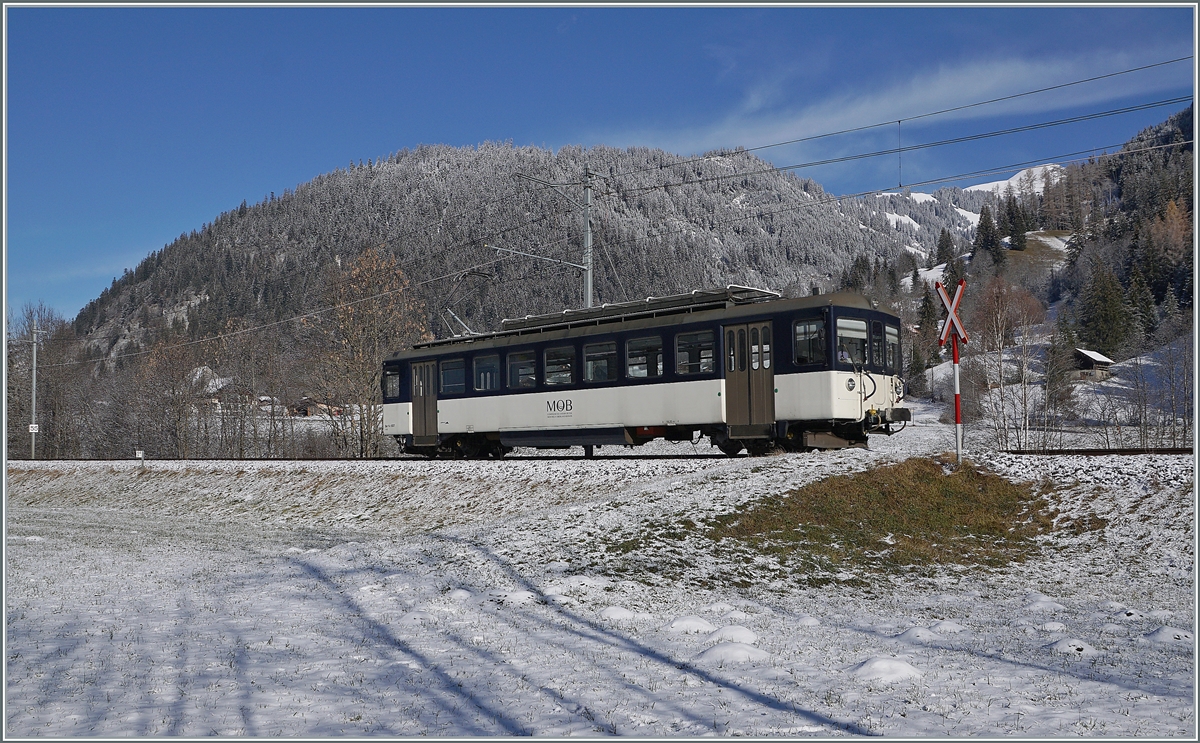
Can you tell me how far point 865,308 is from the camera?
60.4ft

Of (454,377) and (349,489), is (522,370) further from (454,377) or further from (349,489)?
(349,489)

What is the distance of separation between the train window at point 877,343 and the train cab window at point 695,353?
3.35 m

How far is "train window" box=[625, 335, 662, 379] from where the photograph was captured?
1998 cm

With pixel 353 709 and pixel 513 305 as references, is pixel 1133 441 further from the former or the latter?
pixel 513 305

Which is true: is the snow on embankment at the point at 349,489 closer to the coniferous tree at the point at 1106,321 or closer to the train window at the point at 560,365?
the train window at the point at 560,365

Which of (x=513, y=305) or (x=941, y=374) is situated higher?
(x=513, y=305)

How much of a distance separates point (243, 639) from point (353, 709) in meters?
2.48

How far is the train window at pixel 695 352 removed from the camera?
19.1 meters

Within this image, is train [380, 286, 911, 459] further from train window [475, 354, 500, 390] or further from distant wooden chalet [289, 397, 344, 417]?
distant wooden chalet [289, 397, 344, 417]

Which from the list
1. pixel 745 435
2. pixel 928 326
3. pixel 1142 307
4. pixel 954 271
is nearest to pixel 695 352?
pixel 745 435

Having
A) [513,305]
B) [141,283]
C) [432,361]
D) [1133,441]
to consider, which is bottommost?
[1133,441]

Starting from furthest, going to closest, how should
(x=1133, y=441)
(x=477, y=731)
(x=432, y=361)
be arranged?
(x=1133, y=441)
(x=432, y=361)
(x=477, y=731)

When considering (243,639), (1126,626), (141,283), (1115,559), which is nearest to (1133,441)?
(1115,559)

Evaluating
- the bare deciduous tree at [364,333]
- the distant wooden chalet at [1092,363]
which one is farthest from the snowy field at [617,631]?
the distant wooden chalet at [1092,363]
